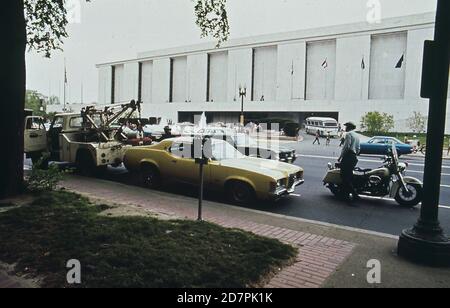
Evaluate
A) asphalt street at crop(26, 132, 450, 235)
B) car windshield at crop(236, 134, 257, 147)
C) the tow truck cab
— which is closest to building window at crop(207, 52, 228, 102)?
car windshield at crop(236, 134, 257, 147)

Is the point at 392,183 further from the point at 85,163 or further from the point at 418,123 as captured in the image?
the point at 418,123

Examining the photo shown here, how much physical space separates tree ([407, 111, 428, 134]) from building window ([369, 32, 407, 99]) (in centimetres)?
738

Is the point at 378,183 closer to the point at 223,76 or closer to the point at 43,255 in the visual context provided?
the point at 43,255

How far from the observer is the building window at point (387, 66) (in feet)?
183

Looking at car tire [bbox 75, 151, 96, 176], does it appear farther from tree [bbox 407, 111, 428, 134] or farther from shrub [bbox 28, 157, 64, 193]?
tree [bbox 407, 111, 428, 134]

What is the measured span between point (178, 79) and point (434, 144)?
76273 millimetres

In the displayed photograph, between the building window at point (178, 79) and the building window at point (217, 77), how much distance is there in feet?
18.9

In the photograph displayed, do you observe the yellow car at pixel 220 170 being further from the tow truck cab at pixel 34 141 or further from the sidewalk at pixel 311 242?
the tow truck cab at pixel 34 141

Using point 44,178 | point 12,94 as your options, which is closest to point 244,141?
point 44,178

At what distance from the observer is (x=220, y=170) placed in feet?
28.6
